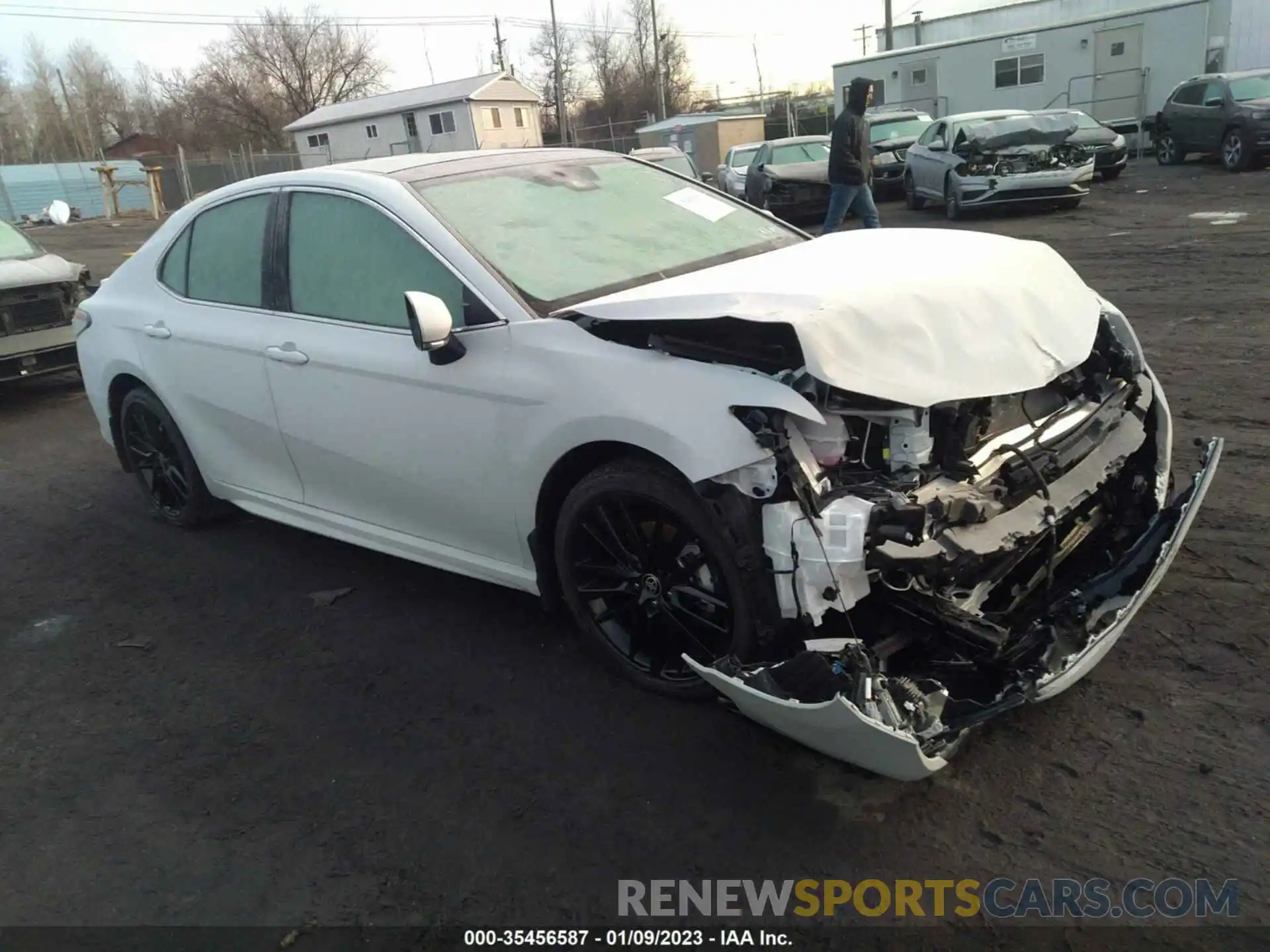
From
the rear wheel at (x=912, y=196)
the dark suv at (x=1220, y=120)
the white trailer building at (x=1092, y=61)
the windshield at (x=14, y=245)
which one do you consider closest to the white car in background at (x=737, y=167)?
the rear wheel at (x=912, y=196)

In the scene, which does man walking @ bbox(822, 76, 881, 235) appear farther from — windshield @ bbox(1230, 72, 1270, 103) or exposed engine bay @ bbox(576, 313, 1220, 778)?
windshield @ bbox(1230, 72, 1270, 103)

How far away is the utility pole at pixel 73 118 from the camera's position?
7400 cm

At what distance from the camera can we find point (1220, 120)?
1806cm

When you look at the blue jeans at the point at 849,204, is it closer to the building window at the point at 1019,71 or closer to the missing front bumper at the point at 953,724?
the missing front bumper at the point at 953,724

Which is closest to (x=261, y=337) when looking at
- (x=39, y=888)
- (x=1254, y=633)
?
(x=39, y=888)

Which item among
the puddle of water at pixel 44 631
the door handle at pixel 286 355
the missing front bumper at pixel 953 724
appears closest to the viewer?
the missing front bumper at pixel 953 724

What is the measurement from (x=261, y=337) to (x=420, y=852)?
2387 mm

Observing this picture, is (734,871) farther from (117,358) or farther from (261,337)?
(117,358)

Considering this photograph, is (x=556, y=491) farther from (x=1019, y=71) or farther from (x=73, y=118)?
(x=73, y=118)

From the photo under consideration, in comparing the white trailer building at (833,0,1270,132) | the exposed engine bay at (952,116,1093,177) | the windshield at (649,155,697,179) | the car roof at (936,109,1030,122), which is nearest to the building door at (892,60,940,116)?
the white trailer building at (833,0,1270,132)

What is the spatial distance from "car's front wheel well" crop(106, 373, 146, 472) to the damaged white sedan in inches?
34.0

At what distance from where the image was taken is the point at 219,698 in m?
3.63

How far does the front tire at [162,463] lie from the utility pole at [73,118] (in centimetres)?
8096

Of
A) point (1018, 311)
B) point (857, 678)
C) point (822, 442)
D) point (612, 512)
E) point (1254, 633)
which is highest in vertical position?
point (1018, 311)
